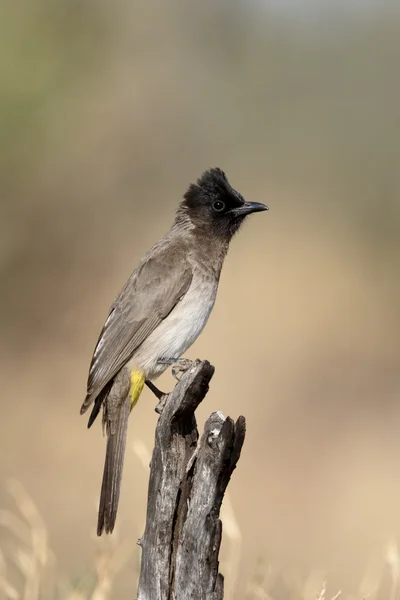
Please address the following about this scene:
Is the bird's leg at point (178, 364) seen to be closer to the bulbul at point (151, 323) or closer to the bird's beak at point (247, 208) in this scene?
the bulbul at point (151, 323)

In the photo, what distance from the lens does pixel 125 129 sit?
559 inches

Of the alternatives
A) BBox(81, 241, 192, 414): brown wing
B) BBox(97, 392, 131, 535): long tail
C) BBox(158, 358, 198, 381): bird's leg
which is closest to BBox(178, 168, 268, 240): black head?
BBox(81, 241, 192, 414): brown wing

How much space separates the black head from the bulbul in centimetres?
6

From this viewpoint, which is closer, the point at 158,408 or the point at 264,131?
the point at 158,408

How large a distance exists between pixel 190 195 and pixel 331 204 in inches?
347

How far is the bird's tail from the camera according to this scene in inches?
163

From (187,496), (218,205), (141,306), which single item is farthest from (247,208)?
(187,496)

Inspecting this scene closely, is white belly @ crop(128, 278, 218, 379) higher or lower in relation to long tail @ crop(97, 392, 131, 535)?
higher

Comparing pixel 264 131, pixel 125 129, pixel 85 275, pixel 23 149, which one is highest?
pixel 264 131

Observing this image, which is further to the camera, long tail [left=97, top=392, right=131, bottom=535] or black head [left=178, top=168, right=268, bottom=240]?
black head [left=178, top=168, right=268, bottom=240]

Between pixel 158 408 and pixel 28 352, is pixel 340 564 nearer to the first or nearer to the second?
pixel 158 408

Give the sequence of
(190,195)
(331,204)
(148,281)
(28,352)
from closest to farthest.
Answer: (148,281) → (190,195) → (28,352) → (331,204)

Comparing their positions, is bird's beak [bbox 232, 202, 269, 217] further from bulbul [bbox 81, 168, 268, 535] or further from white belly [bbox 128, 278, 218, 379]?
white belly [bbox 128, 278, 218, 379]

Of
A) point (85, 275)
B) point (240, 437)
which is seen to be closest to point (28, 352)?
point (85, 275)
